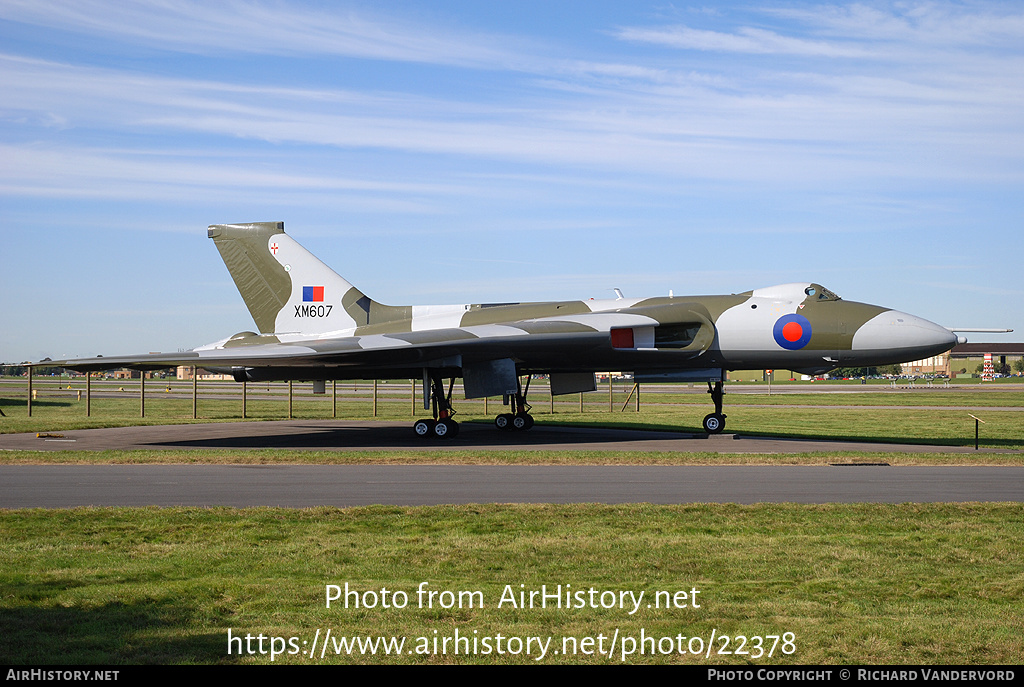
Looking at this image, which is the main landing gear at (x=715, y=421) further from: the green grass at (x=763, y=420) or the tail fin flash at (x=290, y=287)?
the tail fin flash at (x=290, y=287)

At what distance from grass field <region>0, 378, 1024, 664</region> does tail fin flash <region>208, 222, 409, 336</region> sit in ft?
47.9

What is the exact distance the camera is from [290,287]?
80.1 feet

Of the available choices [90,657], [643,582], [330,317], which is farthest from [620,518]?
[330,317]

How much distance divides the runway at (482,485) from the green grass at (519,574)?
38.4 inches

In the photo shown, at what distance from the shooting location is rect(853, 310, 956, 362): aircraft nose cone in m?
20.4

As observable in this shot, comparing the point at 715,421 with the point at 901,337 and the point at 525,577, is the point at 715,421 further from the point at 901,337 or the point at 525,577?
the point at 525,577

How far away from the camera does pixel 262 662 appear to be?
16.5 ft

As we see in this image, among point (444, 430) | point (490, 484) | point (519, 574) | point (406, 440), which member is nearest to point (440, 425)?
point (444, 430)

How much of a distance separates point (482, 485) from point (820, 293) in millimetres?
11887

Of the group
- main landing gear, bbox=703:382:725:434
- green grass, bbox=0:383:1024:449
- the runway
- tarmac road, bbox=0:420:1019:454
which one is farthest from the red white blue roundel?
the runway

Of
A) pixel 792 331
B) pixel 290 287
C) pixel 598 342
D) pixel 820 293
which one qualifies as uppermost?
pixel 290 287

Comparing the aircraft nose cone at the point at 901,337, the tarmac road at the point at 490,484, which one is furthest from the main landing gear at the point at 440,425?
the aircraft nose cone at the point at 901,337

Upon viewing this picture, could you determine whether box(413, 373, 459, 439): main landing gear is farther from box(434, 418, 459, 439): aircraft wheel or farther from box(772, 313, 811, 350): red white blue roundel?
box(772, 313, 811, 350): red white blue roundel
